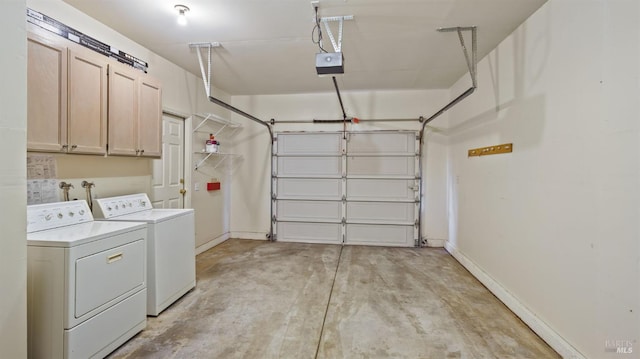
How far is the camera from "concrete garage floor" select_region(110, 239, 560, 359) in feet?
6.98

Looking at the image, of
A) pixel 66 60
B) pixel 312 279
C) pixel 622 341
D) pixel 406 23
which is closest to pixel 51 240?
pixel 66 60

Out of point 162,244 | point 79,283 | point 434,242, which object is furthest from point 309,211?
point 79,283

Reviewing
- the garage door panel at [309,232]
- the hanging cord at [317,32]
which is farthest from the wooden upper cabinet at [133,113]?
the garage door panel at [309,232]

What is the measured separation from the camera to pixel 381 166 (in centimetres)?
512

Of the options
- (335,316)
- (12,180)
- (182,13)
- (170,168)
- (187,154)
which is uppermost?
(182,13)

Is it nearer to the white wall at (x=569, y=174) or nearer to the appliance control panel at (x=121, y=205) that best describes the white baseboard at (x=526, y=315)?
the white wall at (x=569, y=174)

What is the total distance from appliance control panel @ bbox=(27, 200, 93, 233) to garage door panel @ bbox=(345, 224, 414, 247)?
12.4 feet

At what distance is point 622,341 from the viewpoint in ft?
5.41

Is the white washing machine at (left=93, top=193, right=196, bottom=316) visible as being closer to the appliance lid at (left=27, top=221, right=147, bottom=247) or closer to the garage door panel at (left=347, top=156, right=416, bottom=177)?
the appliance lid at (left=27, top=221, right=147, bottom=247)

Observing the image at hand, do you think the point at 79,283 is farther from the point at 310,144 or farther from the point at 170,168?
the point at 310,144

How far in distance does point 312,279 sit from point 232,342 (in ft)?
4.62

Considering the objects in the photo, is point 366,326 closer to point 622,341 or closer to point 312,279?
point 312,279

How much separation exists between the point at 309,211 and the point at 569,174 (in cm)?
386

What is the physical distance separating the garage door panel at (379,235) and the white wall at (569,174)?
1.80 m
